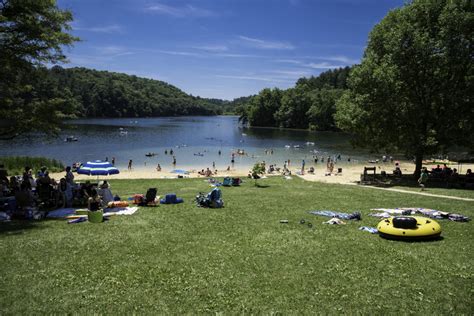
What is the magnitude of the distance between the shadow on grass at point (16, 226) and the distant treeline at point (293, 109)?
119 m

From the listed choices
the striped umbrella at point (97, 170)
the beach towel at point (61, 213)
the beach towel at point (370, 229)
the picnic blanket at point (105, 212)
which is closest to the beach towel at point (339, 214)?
the beach towel at point (370, 229)

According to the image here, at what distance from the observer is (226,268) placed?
944 centimetres

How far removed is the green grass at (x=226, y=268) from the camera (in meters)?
7.70

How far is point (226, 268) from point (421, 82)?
25.6m

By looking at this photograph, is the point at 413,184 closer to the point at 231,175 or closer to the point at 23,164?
the point at 231,175

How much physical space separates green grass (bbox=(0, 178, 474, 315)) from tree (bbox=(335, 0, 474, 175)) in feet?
53.6

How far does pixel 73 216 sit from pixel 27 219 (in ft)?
5.23

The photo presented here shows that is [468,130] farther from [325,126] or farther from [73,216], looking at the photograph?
[325,126]

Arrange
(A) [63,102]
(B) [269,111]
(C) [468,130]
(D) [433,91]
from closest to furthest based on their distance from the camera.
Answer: (A) [63,102] → (C) [468,130] → (D) [433,91] → (B) [269,111]

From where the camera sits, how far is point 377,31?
102 ft

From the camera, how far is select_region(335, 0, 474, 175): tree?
26859 millimetres

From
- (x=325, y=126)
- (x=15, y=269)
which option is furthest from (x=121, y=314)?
(x=325, y=126)

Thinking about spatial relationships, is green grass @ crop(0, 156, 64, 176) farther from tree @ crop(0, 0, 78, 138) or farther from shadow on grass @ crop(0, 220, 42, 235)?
shadow on grass @ crop(0, 220, 42, 235)

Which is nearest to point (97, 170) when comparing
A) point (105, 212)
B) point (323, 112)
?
point (105, 212)
